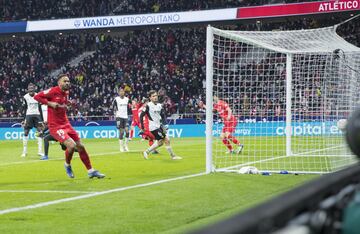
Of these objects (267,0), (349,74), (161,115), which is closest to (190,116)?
(267,0)

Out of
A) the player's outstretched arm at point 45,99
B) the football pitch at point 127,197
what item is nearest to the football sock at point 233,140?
the football pitch at point 127,197

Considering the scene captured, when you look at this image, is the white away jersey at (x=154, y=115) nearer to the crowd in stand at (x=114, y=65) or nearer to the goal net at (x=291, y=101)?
the goal net at (x=291, y=101)

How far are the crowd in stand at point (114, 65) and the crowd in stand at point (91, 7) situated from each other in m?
1.78

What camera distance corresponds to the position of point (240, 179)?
38.9 feet

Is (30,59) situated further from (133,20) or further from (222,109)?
(222,109)

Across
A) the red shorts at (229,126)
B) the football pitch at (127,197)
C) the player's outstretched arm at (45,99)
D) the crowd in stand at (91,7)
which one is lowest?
the football pitch at (127,197)

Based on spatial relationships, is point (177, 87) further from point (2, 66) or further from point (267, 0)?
point (2, 66)

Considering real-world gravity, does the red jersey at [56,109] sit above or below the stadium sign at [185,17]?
below

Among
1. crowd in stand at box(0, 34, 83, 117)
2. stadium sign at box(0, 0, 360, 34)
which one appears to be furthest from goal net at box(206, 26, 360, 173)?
crowd in stand at box(0, 34, 83, 117)

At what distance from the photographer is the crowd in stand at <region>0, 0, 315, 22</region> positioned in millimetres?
44469

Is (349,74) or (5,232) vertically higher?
(349,74)

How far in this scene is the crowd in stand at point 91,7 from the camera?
44.5 meters

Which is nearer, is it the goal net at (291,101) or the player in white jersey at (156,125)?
the goal net at (291,101)

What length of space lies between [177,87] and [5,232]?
33635 mm
